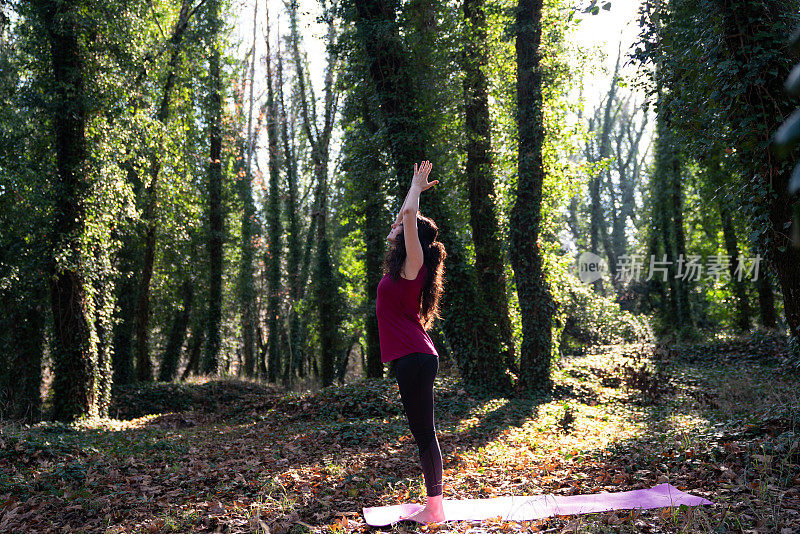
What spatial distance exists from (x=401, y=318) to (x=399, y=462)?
12.2 feet

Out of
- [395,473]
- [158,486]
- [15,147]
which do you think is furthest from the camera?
[15,147]

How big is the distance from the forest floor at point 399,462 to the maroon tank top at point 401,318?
1388mm

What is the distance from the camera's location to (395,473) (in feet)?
22.1

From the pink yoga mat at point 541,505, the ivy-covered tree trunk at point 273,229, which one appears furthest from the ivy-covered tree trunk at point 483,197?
the ivy-covered tree trunk at point 273,229

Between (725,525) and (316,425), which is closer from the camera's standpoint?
(725,525)

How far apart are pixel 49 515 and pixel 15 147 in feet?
39.8

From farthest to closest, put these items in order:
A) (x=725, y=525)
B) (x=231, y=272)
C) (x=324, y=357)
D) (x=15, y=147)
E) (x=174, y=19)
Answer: (x=231, y=272), (x=324, y=357), (x=174, y=19), (x=15, y=147), (x=725, y=525)

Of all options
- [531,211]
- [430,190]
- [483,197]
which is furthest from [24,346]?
[531,211]

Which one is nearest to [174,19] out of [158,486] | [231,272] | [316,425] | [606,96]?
[231,272]

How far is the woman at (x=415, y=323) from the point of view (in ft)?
Result: 13.9

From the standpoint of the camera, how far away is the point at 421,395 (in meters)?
4.22

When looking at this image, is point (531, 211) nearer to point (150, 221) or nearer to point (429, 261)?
point (429, 261)

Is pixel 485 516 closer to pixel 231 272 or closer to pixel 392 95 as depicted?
pixel 392 95

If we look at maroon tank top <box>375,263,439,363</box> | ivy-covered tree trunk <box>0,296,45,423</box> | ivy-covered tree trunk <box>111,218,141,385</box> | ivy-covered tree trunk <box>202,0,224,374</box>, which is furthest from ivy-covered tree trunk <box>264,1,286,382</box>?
maroon tank top <box>375,263,439,363</box>
